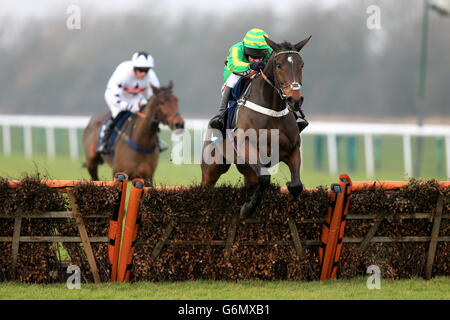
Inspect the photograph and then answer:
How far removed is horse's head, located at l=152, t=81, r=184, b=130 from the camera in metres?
7.84

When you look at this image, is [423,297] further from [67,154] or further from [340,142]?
[67,154]

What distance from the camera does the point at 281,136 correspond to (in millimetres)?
4922

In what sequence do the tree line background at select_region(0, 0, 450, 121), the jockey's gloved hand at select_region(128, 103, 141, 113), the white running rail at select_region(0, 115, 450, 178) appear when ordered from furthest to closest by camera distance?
the tree line background at select_region(0, 0, 450, 121) < the white running rail at select_region(0, 115, 450, 178) < the jockey's gloved hand at select_region(128, 103, 141, 113)

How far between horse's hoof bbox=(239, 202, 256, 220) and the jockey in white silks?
12.2 feet

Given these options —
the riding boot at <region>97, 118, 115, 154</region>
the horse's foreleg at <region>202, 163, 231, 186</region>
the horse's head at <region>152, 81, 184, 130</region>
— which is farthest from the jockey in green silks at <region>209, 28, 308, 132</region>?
the riding boot at <region>97, 118, 115, 154</region>

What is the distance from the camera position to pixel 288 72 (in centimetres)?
464

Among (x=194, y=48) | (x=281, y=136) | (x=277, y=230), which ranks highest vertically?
(x=194, y=48)

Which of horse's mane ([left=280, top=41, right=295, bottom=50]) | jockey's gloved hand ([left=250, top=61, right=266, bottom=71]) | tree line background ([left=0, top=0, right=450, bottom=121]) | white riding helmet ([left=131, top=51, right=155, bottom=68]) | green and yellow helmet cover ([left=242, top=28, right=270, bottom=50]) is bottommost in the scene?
jockey's gloved hand ([left=250, top=61, right=266, bottom=71])

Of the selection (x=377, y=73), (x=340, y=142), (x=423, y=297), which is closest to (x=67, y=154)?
(x=340, y=142)

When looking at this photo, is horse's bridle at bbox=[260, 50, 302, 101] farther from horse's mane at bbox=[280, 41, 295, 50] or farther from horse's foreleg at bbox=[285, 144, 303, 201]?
horse's foreleg at bbox=[285, 144, 303, 201]

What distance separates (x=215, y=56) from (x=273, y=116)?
2255 cm

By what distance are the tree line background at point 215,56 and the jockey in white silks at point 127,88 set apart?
1248cm

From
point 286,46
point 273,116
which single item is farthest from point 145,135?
point 286,46

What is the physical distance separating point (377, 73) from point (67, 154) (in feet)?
37.6
